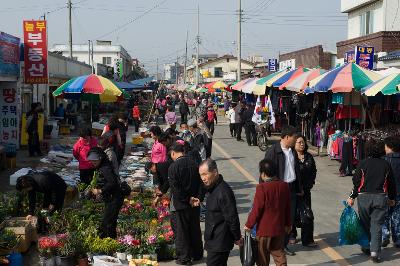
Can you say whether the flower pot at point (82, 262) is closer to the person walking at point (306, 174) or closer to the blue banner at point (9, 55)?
the person walking at point (306, 174)

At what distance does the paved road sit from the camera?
7804mm

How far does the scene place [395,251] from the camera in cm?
812

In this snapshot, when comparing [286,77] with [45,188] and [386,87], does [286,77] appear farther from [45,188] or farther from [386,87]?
[45,188]

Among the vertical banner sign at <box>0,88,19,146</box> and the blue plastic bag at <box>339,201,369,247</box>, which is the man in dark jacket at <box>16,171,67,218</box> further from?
the vertical banner sign at <box>0,88,19,146</box>

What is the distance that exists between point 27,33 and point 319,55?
18261mm

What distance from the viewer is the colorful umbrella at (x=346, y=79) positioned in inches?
573

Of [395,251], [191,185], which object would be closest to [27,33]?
[191,185]

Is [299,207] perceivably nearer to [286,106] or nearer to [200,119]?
[200,119]

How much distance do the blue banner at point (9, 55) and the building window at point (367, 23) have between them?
17.5 m

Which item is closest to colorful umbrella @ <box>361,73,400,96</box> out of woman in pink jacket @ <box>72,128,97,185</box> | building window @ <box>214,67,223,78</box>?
woman in pink jacket @ <box>72,128,97,185</box>

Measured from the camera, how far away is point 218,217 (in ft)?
18.7

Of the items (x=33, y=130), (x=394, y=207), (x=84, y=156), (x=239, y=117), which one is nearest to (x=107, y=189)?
(x=84, y=156)

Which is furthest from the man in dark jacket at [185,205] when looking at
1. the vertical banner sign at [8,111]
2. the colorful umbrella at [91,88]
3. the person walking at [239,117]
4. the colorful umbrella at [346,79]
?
the person walking at [239,117]

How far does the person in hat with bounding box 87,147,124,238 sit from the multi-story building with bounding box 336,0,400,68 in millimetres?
17397
